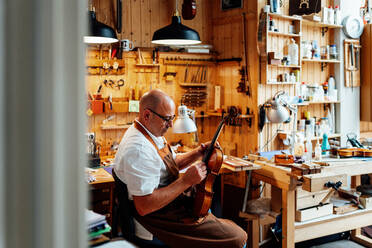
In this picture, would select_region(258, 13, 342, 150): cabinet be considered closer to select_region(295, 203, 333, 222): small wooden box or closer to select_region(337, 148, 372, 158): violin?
select_region(337, 148, 372, 158): violin

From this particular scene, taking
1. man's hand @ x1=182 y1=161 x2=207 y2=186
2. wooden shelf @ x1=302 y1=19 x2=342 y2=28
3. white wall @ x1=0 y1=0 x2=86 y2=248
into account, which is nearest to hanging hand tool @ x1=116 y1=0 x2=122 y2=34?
wooden shelf @ x1=302 y1=19 x2=342 y2=28

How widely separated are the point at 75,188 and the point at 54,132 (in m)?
0.08

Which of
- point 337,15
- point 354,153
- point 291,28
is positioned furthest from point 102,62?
point 337,15

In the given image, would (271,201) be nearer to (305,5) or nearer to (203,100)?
(203,100)

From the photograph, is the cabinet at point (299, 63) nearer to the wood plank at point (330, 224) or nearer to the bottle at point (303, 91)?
the bottle at point (303, 91)

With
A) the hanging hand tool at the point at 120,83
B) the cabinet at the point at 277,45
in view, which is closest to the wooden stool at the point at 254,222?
the cabinet at the point at 277,45

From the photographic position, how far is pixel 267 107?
4633mm

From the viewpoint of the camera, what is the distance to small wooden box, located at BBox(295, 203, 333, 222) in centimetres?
358

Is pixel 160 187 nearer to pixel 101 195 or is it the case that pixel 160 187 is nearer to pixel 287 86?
pixel 101 195

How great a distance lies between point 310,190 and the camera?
3227mm

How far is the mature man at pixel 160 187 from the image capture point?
243cm

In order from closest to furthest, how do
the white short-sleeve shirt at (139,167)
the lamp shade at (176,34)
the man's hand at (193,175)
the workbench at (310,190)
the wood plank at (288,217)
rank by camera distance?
the white short-sleeve shirt at (139,167) < the man's hand at (193,175) < the workbench at (310,190) < the wood plank at (288,217) < the lamp shade at (176,34)

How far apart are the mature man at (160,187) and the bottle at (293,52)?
269 centimetres

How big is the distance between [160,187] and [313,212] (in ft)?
5.95
